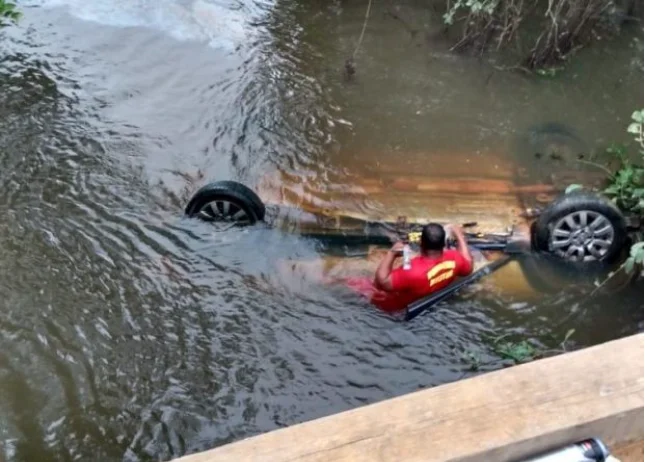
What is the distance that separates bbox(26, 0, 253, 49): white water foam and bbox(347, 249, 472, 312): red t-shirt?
4.71 meters

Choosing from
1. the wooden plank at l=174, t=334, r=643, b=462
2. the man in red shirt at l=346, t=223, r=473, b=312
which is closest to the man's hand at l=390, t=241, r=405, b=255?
the man in red shirt at l=346, t=223, r=473, b=312

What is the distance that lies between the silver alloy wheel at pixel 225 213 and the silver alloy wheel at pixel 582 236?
2.57 meters

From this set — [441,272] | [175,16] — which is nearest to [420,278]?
[441,272]

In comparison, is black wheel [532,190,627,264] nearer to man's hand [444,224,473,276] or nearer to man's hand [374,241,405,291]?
man's hand [444,224,473,276]

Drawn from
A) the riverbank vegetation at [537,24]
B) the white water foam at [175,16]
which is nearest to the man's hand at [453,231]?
the riverbank vegetation at [537,24]

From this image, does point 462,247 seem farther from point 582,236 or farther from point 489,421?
point 489,421

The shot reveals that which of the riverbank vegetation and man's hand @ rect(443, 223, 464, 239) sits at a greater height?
the riverbank vegetation

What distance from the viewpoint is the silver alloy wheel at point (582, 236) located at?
6.05 m

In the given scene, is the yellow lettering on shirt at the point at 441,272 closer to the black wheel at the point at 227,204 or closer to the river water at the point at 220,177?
the river water at the point at 220,177

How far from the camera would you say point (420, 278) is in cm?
557

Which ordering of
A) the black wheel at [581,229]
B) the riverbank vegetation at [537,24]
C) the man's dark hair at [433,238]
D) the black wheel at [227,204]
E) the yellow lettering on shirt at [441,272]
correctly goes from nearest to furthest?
1. the man's dark hair at [433,238]
2. the yellow lettering on shirt at [441,272]
3. the black wheel at [581,229]
4. the black wheel at [227,204]
5. the riverbank vegetation at [537,24]

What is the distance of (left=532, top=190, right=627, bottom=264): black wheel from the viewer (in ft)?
19.7

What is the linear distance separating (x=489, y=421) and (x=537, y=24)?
25.6 ft

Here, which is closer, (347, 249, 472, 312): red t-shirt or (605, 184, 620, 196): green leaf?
(347, 249, 472, 312): red t-shirt
